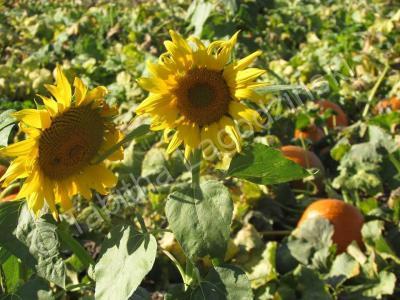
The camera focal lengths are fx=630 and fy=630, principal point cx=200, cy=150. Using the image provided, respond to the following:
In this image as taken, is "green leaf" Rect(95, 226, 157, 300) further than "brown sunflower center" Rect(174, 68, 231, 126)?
No

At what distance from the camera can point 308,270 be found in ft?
5.81

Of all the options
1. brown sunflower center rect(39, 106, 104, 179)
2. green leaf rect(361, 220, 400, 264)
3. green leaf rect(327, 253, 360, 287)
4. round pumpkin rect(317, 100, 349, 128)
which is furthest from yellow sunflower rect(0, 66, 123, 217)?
round pumpkin rect(317, 100, 349, 128)

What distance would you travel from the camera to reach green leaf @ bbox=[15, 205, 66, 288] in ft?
3.99

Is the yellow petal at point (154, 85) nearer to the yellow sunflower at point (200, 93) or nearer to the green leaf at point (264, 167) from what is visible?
the yellow sunflower at point (200, 93)

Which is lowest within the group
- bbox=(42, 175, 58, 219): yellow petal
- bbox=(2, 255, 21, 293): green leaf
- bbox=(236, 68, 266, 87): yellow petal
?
bbox=(2, 255, 21, 293): green leaf

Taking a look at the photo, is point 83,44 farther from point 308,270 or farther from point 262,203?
point 308,270

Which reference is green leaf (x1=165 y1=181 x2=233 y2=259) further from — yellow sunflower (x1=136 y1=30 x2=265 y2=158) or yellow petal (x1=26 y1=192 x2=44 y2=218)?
yellow petal (x1=26 y1=192 x2=44 y2=218)

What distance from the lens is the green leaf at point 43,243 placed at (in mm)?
1217

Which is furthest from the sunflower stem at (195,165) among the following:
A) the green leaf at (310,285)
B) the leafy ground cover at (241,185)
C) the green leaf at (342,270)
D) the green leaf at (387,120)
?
the green leaf at (387,120)

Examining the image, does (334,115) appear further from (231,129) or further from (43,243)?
(43,243)

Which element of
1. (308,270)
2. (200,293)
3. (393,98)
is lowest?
(393,98)

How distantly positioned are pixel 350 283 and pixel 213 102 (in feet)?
2.81

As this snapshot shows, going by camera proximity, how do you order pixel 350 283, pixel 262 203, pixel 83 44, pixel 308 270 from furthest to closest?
pixel 83 44 < pixel 262 203 < pixel 350 283 < pixel 308 270

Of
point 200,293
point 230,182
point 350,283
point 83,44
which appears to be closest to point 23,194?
point 200,293
